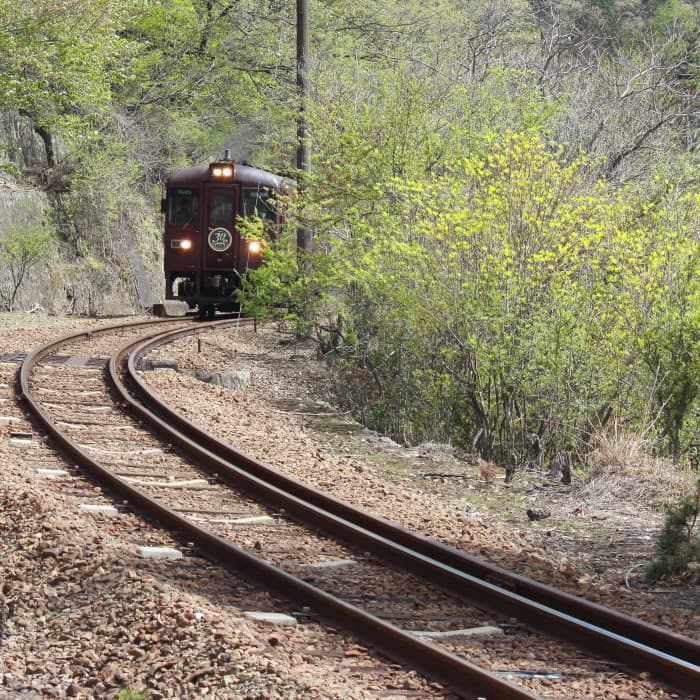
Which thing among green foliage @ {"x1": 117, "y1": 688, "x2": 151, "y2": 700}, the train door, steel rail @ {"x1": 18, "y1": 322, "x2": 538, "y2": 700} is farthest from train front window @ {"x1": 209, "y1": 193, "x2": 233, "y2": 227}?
green foliage @ {"x1": 117, "y1": 688, "x2": 151, "y2": 700}

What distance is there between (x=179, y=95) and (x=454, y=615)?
32.4 metres

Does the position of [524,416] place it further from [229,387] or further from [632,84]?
[632,84]

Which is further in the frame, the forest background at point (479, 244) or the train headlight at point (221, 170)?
the train headlight at point (221, 170)

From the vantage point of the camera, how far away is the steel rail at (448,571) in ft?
15.9

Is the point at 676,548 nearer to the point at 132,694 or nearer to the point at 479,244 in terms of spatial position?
the point at 132,694

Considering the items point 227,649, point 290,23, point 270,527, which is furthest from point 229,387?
point 290,23

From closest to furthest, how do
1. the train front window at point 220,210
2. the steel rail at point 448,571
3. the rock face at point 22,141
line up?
the steel rail at point 448,571 → the train front window at point 220,210 → the rock face at point 22,141

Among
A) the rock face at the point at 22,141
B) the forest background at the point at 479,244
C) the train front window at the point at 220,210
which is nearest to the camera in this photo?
the forest background at the point at 479,244

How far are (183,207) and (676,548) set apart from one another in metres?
18.2

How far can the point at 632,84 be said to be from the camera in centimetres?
1912

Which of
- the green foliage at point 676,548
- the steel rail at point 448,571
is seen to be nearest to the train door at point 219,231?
the steel rail at point 448,571

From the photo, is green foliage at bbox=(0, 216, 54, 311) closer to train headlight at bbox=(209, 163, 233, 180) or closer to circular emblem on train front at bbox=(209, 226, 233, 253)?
circular emblem on train front at bbox=(209, 226, 233, 253)

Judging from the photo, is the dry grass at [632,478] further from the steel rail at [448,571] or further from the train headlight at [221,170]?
the train headlight at [221,170]

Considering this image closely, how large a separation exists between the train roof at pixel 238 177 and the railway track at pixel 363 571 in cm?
1335
